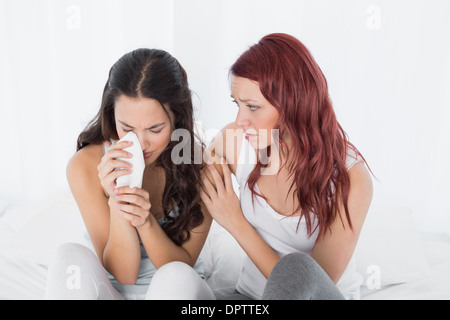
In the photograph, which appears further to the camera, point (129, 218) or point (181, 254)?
point (181, 254)

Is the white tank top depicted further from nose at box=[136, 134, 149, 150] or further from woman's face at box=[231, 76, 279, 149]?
nose at box=[136, 134, 149, 150]

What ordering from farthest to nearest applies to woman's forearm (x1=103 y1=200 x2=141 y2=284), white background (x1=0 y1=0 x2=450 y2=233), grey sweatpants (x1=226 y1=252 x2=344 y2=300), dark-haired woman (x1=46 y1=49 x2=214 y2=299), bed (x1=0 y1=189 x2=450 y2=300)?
1. white background (x1=0 y1=0 x2=450 y2=233)
2. bed (x1=0 y1=189 x2=450 y2=300)
3. woman's forearm (x1=103 y1=200 x2=141 y2=284)
4. dark-haired woman (x1=46 y1=49 x2=214 y2=299)
5. grey sweatpants (x1=226 y1=252 x2=344 y2=300)

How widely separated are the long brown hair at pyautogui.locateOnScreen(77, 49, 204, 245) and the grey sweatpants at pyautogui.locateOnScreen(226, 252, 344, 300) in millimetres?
431

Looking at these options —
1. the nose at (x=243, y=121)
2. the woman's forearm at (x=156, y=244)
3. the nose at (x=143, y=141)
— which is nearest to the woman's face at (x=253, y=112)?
the nose at (x=243, y=121)

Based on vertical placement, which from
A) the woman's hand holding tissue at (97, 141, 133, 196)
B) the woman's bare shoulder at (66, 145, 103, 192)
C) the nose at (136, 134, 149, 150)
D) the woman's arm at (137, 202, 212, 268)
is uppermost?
the nose at (136, 134, 149, 150)

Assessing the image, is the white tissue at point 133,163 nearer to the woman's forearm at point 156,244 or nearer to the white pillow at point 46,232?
the woman's forearm at point 156,244

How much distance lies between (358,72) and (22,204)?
1.88 metres

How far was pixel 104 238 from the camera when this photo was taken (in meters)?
1.45

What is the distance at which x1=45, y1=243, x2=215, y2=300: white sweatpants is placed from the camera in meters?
1.15

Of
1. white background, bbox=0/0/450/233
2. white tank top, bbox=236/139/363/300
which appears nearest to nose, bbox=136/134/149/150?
white tank top, bbox=236/139/363/300

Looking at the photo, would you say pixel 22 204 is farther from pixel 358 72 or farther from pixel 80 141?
pixel 358 72

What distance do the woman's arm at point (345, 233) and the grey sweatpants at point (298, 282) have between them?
178 millimetres

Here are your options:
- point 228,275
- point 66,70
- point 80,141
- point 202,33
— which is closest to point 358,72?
point 202,33
